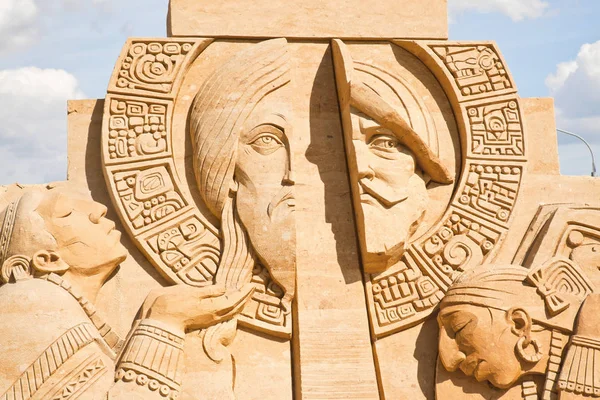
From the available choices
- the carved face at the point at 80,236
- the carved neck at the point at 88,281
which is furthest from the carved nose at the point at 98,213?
the carved neck at the point at 88,281

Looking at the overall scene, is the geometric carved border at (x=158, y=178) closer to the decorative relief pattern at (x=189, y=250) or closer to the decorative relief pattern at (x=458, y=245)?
the decorative relief pattern at (x=189, y=250)

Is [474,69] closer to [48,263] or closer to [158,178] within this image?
[158,178]

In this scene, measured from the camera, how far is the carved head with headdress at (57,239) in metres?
7.25

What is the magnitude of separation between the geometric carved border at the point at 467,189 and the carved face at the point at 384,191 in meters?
0.15

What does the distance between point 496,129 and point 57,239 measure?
9.38 feet

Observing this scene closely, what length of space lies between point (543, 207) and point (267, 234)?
1.80 m

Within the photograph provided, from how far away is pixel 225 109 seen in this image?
7.64 m

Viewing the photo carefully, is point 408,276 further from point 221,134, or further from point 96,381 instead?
point 96,381

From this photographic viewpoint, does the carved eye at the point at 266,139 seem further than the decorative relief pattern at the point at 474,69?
No

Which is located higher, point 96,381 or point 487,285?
point 487,285

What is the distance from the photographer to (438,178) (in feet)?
26.0

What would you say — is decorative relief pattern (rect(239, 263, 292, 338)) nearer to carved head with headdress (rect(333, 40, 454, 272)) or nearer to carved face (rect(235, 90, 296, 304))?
carved face (rect(235, 90, 296, 304))

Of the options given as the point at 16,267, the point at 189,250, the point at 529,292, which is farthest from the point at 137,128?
the point at 529,292

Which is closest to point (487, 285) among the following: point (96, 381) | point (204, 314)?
point (204, 314)
